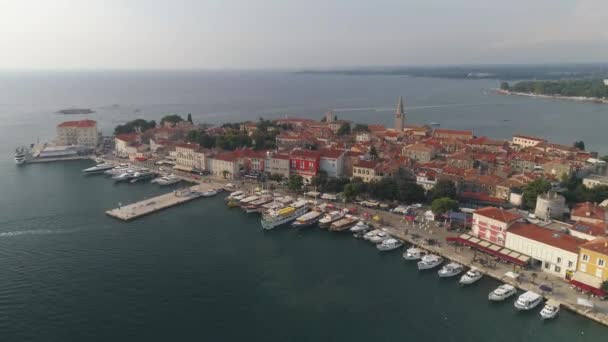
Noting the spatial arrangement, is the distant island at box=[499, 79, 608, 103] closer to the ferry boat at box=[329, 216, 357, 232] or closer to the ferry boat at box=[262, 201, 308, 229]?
the ferry boat at box=[329, 216, 357, 232]


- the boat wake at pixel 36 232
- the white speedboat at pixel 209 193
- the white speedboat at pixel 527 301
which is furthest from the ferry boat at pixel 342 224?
the boat wake at pixel 36 232

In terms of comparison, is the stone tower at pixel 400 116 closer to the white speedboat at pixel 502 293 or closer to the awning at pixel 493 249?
the awning at pixel 493 249

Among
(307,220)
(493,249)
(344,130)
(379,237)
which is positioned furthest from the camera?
(344,130)

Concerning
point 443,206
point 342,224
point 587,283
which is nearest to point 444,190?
point 443,206

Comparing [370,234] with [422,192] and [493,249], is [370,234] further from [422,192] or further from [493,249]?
[422,192]

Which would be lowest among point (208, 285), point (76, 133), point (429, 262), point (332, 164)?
point (208, 285)

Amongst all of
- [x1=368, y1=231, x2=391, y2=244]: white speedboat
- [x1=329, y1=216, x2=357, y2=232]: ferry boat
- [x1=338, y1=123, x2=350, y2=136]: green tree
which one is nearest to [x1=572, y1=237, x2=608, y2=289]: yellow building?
[x1=368, y1=231, x2=391, y2=244]: white speedboat
